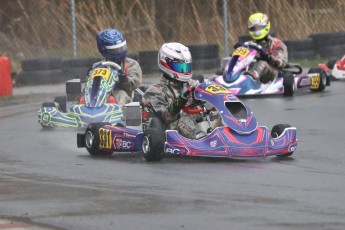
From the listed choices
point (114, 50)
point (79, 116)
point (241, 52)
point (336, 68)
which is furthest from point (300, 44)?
point (79, 116)

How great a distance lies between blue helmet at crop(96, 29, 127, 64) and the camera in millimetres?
12523

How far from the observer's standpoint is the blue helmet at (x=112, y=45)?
12.5 metres

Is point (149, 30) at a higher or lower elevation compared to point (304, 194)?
higher

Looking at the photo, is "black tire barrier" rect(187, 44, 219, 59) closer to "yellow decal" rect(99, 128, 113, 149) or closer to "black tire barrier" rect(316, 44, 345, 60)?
"black tire barrier" rect(316, 44, 345, 60)

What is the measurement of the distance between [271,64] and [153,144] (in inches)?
284

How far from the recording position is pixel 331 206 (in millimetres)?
6887

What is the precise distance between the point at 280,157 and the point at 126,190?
203 centimetres

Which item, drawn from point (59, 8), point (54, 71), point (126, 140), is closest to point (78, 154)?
point (126, 140)

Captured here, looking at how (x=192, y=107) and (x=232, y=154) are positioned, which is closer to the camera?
(x=232, y=154)

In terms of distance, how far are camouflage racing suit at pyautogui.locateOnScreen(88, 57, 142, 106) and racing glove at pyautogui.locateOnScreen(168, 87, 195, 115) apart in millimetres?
2968

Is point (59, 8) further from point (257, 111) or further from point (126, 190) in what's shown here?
point (126, 190)

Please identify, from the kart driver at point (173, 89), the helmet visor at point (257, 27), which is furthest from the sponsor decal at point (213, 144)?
the helmet visor at point (257, 27)

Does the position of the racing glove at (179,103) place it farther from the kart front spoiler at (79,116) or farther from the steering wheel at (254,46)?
the steering wheel at (254,46)

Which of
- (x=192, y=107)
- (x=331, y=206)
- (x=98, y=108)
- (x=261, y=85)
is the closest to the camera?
(x=331, y=206)
